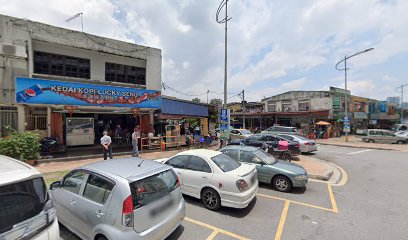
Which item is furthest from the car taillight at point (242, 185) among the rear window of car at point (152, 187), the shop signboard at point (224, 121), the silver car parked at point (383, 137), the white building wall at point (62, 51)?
the silver car parked at point (383, 137)

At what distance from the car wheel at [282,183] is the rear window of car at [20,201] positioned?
22.1 feet

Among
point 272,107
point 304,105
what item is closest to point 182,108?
point 304,105

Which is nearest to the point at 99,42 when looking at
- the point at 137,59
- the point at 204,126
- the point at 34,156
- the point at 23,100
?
the point at 137,59

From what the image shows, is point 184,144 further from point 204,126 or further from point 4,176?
point 4,176

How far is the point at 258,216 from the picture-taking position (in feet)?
18.1

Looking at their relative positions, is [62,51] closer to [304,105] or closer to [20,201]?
[20,201]

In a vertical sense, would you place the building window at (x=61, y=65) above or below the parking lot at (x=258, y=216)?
above

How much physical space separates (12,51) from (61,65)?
9.64 feet

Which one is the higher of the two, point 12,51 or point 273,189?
point 12,51

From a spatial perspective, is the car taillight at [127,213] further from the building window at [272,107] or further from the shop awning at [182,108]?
the building window at [272,107]

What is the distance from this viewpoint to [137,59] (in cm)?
1683

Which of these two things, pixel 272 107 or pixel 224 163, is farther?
pixel 272 107

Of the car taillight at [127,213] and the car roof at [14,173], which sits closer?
the car roof at [14,173]

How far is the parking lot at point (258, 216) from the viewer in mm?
4660
